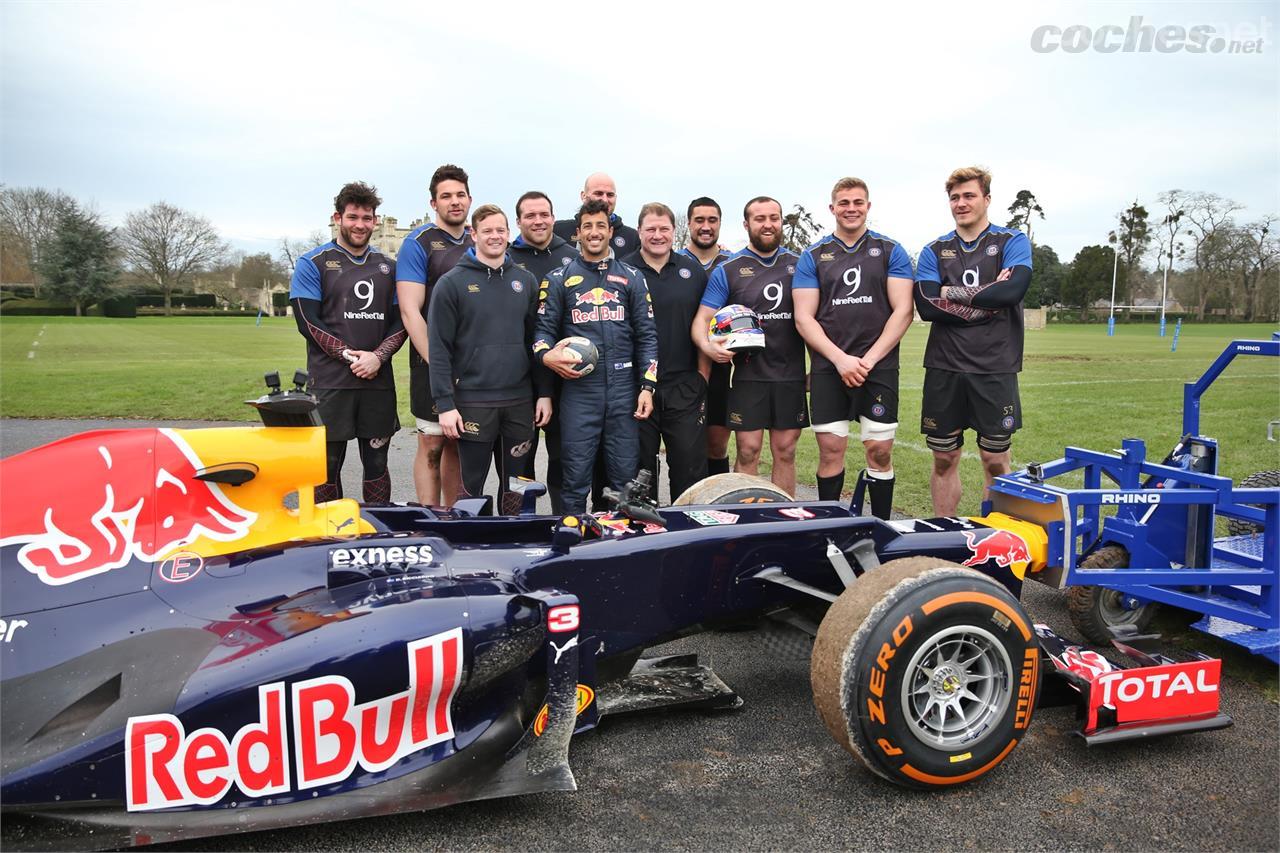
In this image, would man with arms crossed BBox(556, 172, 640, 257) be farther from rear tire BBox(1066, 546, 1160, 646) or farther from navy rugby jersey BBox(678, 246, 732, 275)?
rear tire BBox(1066, 546, 1160, 646)

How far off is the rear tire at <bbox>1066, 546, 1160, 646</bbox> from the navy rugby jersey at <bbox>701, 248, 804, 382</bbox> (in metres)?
2.46

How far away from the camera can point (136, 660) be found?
9.52 ft

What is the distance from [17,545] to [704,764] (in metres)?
2.71

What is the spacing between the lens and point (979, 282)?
6074mm

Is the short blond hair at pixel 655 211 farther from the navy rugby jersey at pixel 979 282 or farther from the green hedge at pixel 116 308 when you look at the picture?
the green hedge at pixel 116 308

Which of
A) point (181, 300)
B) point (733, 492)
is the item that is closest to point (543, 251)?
point (733, 492)

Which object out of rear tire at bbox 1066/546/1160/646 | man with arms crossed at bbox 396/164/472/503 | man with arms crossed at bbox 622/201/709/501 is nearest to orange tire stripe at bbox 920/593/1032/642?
rear tire at bbox 1066/546/1160/646

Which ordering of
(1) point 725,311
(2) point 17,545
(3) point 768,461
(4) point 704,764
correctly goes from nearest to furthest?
(2) point 17,545 → (4) point 704,764 → (1) point 725,311 → (3) point 768,461

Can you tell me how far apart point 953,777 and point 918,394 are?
49.0ft

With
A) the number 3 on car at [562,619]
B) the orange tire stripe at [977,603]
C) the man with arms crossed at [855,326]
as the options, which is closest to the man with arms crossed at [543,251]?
the man with arms crossed at [855,326]

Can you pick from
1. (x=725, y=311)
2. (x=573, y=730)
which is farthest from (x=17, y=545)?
(x=725, y=311)

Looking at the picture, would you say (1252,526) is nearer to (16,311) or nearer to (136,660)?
(136,660)

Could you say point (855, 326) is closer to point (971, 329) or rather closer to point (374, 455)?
point (971, 329)

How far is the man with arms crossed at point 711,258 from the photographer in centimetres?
673
